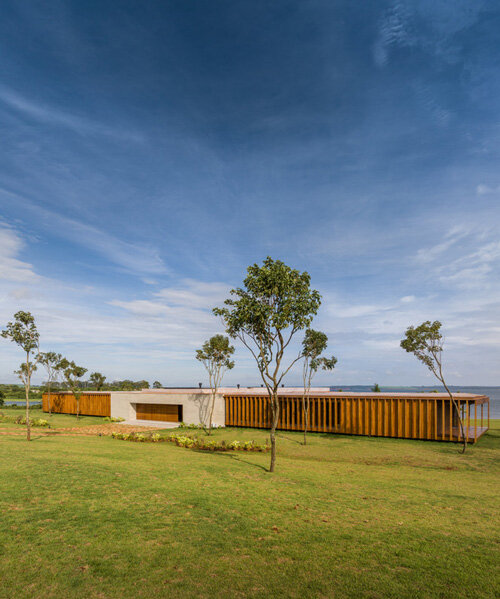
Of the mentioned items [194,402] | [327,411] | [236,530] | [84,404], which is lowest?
[84,404]

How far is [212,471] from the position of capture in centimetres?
1166

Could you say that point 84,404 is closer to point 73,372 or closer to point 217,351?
point 73,372

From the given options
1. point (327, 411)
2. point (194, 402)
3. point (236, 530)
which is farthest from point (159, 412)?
point (236, 530)

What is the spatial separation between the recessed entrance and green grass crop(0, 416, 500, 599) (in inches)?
723

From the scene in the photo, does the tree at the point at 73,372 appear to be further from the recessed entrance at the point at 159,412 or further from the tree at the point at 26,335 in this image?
the tree at the point at 26,335

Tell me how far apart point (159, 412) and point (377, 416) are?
1883cm

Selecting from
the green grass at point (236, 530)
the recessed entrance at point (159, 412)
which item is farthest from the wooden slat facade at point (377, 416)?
the green grass at point (236, 530)

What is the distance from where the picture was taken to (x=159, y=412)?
32.0m

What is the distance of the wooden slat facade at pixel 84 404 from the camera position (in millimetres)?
35500

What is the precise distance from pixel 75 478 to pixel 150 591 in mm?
5809

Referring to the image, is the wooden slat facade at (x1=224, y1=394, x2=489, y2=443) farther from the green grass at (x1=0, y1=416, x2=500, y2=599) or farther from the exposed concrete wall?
the green grass at (x1=0, y1=416, x2=500, y2=599)

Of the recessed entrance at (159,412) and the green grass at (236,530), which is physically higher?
the green grass at (236,530)

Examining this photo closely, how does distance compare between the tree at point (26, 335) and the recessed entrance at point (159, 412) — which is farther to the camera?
the recessed entrance at point (159, 412)

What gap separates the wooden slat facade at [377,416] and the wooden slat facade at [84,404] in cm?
1625
